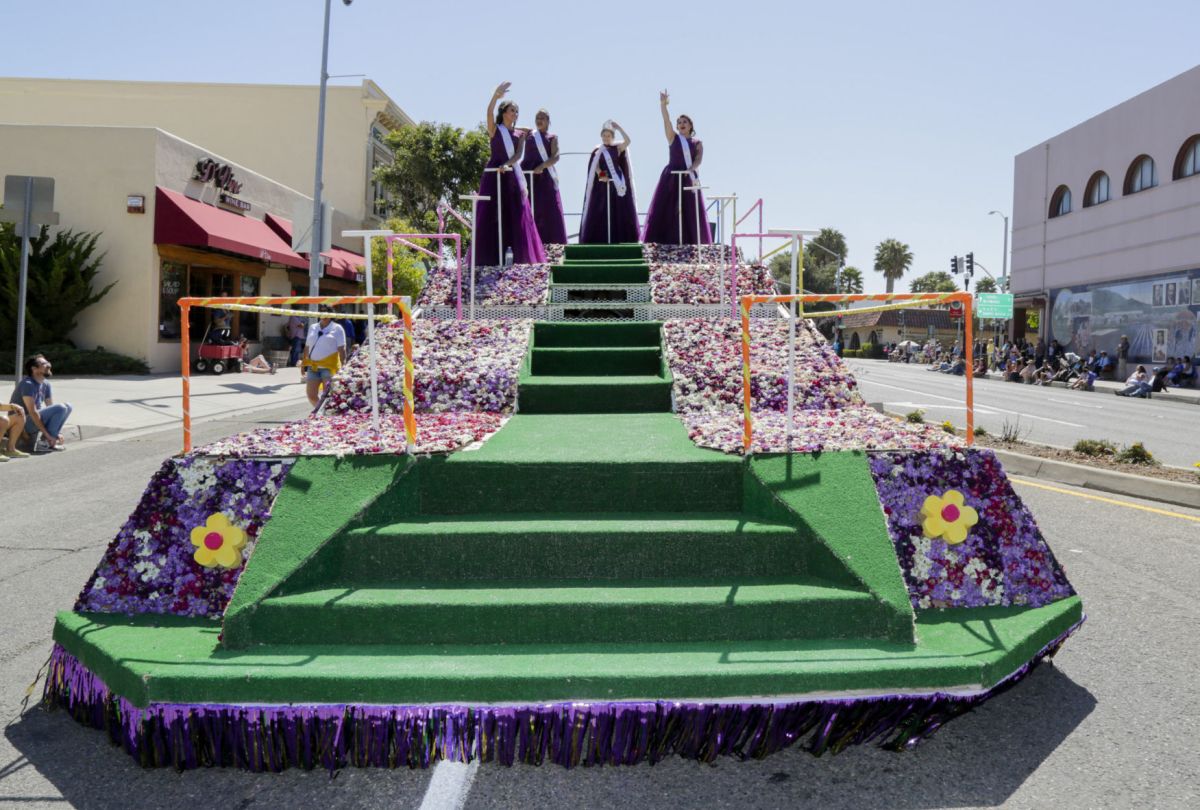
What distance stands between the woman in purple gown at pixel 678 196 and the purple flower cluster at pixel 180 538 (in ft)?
28.2

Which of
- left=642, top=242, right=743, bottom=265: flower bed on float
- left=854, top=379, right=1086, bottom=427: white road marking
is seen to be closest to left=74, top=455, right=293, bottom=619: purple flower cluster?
left=642, top=242, right=743, bottom=265: flower bed on float

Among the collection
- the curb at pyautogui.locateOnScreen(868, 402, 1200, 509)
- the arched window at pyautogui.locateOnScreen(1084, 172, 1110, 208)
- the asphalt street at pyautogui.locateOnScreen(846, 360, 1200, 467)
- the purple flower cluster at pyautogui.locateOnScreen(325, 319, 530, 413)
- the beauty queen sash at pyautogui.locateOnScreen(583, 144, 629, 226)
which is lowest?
the curb at pyautogui.locateOnScreen(868, 402, 1200, 509)

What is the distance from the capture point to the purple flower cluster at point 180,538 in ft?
12.3

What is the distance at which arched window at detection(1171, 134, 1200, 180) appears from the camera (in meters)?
28.0

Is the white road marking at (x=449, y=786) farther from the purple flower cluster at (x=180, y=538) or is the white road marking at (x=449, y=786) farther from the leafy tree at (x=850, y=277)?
the leafy tree at (x=850, y=277)

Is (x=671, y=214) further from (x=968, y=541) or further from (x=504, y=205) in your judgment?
(x=968, y=541)

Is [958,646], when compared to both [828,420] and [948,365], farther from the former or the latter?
[948,365]

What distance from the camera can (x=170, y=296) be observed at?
22.3 metres

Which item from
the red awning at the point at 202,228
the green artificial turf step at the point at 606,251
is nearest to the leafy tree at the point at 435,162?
the red awning at the point at 202,228

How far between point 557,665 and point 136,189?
2194 centimetres

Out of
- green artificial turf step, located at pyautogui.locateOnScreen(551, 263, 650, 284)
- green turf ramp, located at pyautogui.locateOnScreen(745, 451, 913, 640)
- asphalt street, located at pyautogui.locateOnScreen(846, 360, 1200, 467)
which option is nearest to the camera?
green turf ramp, located at pyautogui.locateOnScreen(745, 451, 913, 640)

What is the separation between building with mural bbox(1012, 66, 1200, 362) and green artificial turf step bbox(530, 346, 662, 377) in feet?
90.2

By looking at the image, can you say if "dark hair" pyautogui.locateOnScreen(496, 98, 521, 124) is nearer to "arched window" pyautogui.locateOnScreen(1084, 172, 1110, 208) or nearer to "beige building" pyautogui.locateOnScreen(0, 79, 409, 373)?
"beige building" pyautogui.locateOnScreen(0, 79, 409, 373)

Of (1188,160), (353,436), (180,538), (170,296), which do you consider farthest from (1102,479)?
(1188,160)
